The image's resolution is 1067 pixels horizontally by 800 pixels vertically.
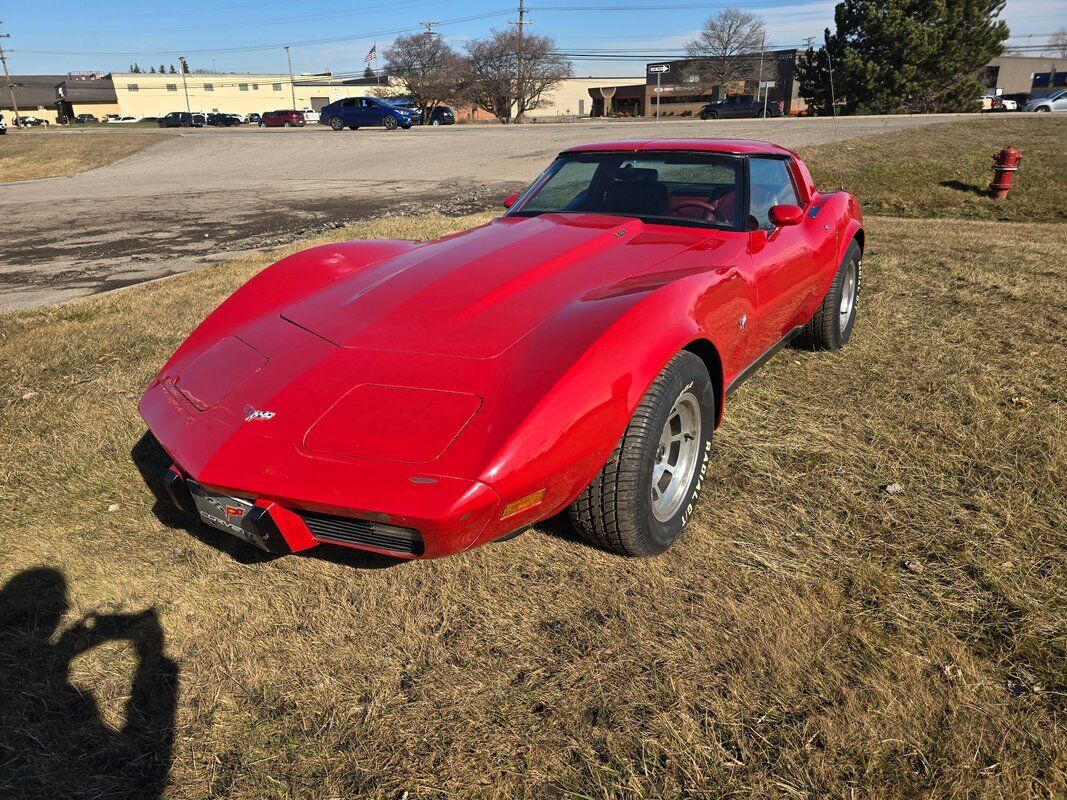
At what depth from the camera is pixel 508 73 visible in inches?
2122

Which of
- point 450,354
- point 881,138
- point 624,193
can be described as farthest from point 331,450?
point 881,138

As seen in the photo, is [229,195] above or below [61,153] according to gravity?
below

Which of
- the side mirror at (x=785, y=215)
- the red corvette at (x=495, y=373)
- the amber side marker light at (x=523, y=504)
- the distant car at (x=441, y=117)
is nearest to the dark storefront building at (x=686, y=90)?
the distant car at (x=441, y=117)

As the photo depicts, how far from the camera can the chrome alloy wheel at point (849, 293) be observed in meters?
4.47

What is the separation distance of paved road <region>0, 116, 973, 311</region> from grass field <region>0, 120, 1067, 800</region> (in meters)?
5.15

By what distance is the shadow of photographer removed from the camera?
1.69m

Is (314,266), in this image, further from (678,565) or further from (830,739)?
(830,739)

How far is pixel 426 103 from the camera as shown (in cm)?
5128

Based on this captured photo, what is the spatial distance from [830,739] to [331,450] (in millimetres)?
1523

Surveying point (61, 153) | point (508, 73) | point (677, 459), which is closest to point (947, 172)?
point (677, 459)

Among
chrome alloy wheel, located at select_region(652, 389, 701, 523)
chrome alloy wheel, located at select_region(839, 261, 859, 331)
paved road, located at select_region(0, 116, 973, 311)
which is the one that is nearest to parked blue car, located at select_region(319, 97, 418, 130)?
paved road, located at select_region(0, 116, 973, 311)

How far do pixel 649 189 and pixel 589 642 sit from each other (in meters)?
2.29

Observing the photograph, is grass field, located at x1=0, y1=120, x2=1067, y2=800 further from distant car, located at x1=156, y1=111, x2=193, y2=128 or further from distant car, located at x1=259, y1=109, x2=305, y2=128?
distant car, located at x1=156, y1=111, x2=193, y2=128

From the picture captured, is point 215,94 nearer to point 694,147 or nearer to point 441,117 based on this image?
point 441,117
